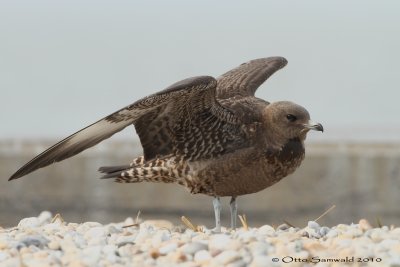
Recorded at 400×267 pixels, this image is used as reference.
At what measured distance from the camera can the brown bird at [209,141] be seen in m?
7.89

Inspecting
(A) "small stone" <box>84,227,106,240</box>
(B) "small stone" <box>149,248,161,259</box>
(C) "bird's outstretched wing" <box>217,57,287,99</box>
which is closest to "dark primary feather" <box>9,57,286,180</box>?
(C) "bird's outstretched wing" <box>217,57,287,99</box>

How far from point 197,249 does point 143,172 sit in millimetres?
2978

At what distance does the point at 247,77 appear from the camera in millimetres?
9836

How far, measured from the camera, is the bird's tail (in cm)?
848

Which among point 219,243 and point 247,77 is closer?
point 219,243

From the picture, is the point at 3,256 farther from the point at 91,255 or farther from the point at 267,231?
the point at 267,231

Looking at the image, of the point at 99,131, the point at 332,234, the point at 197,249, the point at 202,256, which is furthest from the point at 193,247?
the point at 99,131

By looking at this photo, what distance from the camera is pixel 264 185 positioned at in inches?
324

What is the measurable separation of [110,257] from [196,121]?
2.91 metres

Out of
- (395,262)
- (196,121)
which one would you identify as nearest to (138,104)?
(196,121)

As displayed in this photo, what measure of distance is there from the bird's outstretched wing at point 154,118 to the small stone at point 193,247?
2049 mm

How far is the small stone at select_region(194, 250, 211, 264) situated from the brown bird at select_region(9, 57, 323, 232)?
91.9 inches

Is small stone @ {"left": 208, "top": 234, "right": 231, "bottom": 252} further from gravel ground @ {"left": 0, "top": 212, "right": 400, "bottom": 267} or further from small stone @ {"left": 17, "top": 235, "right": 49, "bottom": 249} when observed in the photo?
small stone @ {"left": 17, "top": 235, "right": 49, "bottom": 249}

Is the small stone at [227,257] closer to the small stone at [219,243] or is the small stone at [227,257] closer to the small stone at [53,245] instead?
the small stone at [219,243]
